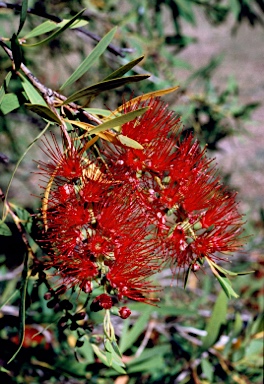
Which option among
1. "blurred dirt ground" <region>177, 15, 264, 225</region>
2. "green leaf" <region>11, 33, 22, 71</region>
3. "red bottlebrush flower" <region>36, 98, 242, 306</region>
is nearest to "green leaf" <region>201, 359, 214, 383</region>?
"red bottlebrush flower" <region>36, 98, 242, 306</region>

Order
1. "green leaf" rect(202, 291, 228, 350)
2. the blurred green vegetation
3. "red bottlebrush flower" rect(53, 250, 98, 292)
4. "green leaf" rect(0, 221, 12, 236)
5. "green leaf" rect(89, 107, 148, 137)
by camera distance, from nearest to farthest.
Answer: "green leaf" rect(89, 107, 148, 137) → "red bottlebrush flower" rect(53, 250, 98, 292) → "green leaf" rect(0, 221, 12, 236) → the blurred green vegetation → "green leaf" rect(202, 291, 228, 350)

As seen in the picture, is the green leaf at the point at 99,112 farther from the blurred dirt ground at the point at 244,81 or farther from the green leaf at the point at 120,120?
the blurred dirt ground at the point at 244,81

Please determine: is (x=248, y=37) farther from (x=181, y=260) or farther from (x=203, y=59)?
(x=181, y=260)

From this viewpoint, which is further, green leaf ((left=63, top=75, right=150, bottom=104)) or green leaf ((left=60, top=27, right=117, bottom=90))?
green leaf ((left=60, top=27, right=117, bottom=90))

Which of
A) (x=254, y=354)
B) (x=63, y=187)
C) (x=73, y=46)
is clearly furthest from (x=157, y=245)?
(x=73, y=46)

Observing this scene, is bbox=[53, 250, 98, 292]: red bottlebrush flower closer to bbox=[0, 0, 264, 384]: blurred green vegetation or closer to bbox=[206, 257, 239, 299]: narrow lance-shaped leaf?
bbox=[0, 0, 264, 384]: blurred green vegetation

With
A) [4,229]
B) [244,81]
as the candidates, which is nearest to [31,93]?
[4,229]

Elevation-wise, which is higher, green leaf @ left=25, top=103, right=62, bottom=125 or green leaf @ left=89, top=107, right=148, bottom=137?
green leaf @ left=89, top=107, right=148, bottom=137
